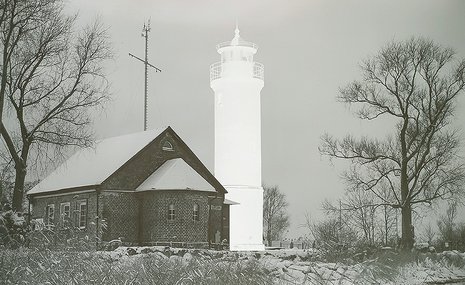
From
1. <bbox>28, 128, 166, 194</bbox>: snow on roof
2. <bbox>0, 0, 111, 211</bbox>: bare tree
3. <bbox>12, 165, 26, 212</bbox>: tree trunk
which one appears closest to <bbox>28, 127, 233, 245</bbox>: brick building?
<bbox>28, 128, 166, 194</bbox>: snow on roof

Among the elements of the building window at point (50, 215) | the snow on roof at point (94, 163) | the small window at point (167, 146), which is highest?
the small window at point (167, 146)

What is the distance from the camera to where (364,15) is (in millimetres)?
7723

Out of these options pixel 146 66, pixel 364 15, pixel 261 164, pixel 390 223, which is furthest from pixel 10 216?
pixel 390 223

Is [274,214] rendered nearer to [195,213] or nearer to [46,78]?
[195,213]

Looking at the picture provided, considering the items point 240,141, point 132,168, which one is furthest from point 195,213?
point 240,141

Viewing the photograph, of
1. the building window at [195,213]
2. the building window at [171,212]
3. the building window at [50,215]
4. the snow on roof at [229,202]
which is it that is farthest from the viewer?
the building window at [195,213]

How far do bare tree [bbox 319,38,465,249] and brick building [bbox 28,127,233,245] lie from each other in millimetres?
2497

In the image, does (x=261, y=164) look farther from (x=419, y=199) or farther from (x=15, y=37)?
(x=15, y=37)

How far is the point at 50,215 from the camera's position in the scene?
21.7 ft

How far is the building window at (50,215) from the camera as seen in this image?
591 centimetres

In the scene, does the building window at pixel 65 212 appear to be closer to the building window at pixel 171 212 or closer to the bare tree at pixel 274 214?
the bare tree at pixel 274 214

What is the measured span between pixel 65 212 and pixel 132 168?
12.8 ft

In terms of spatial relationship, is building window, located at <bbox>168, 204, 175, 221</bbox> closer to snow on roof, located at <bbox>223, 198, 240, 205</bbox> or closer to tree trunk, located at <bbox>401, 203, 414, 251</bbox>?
snow on roof, located at <bbox>223, 198, 240, 205</bbox>

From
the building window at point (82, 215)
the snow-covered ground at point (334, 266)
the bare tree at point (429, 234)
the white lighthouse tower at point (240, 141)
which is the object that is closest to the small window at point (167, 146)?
the white lighthouse tower at point (240, 141)
